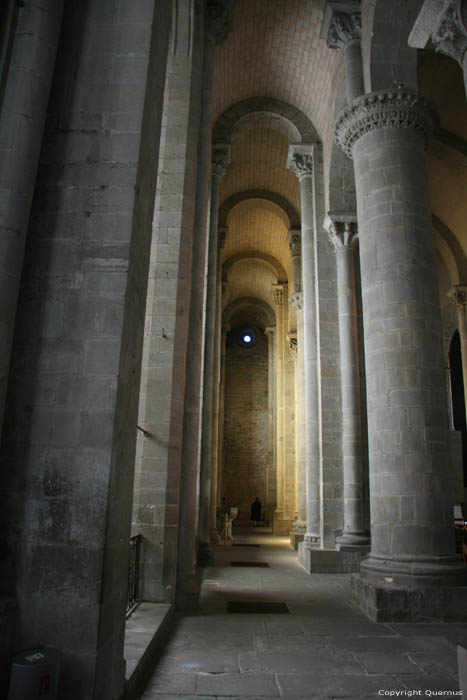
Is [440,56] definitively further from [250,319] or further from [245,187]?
[250,319]

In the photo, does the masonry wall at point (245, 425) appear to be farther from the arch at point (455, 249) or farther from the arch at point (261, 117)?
the arch at point (261, 117)

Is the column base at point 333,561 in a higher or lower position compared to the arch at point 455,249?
lower

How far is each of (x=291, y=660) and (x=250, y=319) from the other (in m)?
25.0

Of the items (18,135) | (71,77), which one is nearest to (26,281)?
(18,135)

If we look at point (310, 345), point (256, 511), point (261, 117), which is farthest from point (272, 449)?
point (261, 117)

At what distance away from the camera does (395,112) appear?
758cm

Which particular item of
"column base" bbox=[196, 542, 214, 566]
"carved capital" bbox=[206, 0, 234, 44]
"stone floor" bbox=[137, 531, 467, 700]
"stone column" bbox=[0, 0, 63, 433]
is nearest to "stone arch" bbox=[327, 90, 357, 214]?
"carved capital" bbox=[206, 0, 234, 44]

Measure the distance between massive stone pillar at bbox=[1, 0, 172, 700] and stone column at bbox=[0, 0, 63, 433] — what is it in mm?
70

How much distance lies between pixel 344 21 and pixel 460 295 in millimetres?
8863

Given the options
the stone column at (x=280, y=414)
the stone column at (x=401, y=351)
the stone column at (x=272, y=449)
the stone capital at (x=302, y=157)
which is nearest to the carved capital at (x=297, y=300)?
the stone capital at (x=302, y=157)

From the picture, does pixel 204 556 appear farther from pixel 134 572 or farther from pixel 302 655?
pixel 302 655

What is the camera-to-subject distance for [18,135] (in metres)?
3.40

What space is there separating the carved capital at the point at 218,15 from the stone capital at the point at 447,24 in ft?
16.1

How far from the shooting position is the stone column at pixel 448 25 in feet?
18.5
